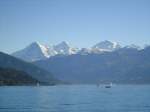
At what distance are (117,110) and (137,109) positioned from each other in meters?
9.88

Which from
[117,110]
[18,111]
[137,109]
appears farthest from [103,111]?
[18,111]

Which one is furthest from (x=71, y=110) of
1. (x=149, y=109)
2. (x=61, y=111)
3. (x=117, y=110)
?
(x=149, y=109)

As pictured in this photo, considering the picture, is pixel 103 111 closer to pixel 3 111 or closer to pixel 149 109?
pixel 149 109

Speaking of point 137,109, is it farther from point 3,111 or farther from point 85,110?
point 3,111

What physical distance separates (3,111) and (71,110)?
24.7 m

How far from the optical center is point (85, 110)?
15750 cm

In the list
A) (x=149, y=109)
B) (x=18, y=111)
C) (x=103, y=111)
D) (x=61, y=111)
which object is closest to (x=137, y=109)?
(x=149, y=109)

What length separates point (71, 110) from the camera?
15675cm

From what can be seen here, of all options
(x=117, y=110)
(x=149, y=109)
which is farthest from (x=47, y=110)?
(x=149, y=109)

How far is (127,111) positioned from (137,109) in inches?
340

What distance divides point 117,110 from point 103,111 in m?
A: 5.83

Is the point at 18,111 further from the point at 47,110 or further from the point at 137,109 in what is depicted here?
the point at 137,109

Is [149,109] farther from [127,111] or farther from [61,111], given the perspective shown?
[61,111]

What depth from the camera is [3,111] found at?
507 ft
